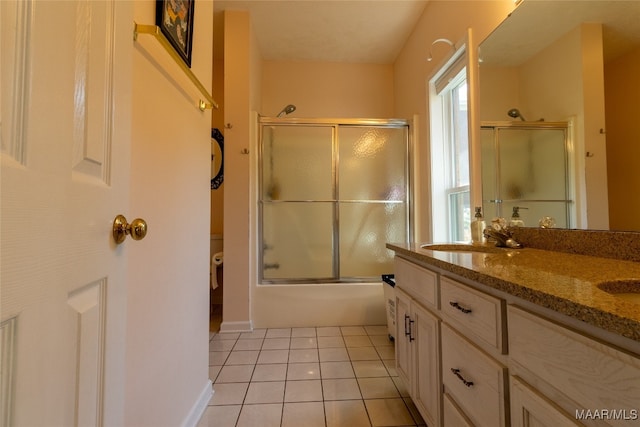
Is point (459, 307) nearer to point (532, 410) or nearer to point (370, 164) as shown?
point (532, 410)

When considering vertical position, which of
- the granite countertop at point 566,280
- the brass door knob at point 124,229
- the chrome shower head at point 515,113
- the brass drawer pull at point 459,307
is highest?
the chrome shower head at point 515,113

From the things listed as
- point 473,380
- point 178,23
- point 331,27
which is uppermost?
point 331,27

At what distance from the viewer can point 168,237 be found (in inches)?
40.9

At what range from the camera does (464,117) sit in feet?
6.43

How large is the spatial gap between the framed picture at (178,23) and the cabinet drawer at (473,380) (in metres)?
1.43

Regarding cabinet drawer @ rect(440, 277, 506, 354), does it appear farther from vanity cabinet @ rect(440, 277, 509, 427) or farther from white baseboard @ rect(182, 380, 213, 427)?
white baseboard @ rect(182, 380, 213, 427)

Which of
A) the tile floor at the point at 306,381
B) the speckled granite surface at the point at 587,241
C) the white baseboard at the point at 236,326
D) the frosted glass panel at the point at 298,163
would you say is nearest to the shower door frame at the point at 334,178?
the frosted glass panel at the point at 298,163

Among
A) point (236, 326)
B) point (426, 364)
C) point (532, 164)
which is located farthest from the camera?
point (236, 326)

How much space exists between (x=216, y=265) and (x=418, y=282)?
1963mm

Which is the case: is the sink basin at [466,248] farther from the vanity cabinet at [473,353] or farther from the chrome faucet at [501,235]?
the vanity cabinet at [473,353]

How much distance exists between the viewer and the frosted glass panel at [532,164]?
3.89 ft

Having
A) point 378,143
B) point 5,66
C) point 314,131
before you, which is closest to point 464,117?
point 378,143

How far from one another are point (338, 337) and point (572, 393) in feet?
6.23

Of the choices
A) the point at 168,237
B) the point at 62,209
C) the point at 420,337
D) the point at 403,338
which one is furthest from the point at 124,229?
the point at 403,338
